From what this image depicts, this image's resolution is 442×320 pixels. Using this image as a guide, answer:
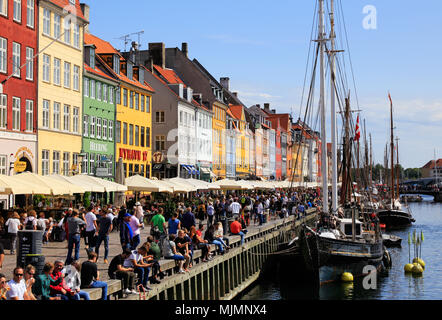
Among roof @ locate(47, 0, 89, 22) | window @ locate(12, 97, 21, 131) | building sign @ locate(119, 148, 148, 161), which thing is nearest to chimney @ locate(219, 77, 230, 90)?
building sign @ locate(119, 148, 148, 161)

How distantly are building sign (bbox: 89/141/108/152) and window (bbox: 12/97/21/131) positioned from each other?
11.3 m

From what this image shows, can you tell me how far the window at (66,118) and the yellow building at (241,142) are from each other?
173 ft

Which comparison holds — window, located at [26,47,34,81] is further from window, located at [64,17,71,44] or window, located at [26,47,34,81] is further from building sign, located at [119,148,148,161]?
building sign, located at [119,148,148,161]

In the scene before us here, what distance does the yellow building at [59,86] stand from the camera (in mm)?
41719

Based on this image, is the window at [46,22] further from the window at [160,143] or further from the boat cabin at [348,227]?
the window at [160,143]

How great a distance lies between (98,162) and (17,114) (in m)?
13.6

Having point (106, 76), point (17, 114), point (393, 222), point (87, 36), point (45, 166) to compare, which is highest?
point (87, 36)

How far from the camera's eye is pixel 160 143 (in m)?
68.9

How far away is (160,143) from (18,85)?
30875mm

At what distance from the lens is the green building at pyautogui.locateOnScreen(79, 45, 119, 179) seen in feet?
162

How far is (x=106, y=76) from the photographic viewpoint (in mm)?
52719

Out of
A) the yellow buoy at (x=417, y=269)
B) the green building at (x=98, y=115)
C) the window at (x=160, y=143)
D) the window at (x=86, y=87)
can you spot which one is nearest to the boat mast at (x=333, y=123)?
the yellow buoy at (x=417, y=269)
